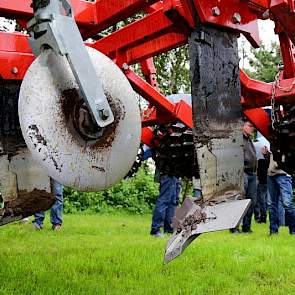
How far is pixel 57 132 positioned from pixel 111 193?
9.38 metres

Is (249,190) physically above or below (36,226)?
above

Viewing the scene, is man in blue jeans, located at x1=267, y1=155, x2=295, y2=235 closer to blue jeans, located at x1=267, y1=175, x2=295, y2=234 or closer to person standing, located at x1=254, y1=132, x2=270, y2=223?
blue jeans, located at x1=267, y1=175, x2=295, y2=234

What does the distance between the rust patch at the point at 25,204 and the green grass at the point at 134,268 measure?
523 millimetres

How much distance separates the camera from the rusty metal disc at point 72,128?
2121 mm

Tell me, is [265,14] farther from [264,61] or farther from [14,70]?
[264,61]

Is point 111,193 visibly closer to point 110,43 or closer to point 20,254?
point 20,254

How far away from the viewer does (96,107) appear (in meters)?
2.10

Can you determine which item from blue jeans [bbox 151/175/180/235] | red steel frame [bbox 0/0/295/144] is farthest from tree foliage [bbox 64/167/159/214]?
red steel frame [bbox 0/0/295/144]

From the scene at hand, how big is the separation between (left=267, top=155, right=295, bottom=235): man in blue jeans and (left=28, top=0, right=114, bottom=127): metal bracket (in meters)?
5.80

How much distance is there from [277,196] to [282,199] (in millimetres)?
213

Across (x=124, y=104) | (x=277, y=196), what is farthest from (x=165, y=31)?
(x=277, y=196)

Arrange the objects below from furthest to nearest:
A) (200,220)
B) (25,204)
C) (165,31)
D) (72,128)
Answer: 1. (25,204)
2. (165,31)
3. (72,128)
4. (200,220)

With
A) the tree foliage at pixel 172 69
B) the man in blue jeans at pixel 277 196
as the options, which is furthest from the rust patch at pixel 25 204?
the tree foliage at pixel 172 69

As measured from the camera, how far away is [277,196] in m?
7.94
